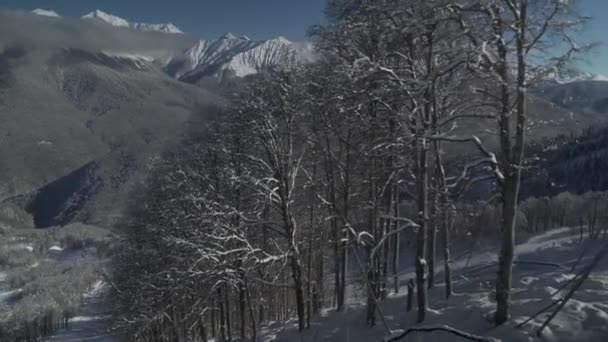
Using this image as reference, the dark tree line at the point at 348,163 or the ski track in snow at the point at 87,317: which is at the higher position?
the dark tree line at the point at 348,163

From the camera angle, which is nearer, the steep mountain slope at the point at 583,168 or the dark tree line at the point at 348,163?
the dark tree line at the point at 348,163

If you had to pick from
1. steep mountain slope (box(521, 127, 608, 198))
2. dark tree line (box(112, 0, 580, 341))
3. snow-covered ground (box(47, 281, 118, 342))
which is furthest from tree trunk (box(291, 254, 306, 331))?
steep mountain slope (box(521, 127, 608, 198))

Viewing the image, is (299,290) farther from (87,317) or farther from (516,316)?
(87,317)

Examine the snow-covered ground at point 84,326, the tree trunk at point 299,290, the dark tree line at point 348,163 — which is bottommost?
the snow-covered ground at point 84,326

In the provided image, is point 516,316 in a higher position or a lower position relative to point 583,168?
lower

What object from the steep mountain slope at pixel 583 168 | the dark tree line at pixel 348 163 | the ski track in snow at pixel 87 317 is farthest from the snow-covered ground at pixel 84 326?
the steep mountain slope at pixel 583 168

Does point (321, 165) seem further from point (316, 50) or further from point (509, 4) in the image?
point (509, 4)

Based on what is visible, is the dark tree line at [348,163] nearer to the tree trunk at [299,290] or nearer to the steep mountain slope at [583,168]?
the tree trunk at [299,290]

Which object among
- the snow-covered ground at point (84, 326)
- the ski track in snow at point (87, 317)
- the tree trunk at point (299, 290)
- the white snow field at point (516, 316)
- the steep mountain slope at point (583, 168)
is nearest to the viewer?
the white snow field at point (516, 316)

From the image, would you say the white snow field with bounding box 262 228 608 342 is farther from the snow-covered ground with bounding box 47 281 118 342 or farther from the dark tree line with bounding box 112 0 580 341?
the snow-covered ground with bounding box 47 281 118 342

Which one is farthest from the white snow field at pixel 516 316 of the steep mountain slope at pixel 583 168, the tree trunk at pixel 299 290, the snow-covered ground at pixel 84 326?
the steep mountain slope at pixel 583 168

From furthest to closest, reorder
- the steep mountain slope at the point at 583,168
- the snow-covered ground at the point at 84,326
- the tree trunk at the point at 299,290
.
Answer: the steep mountain slope at the point at 583,168 → the snow-covered ground at the point at 84,326 → the tree trunk at the point at 299,290

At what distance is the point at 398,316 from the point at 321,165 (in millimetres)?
5894

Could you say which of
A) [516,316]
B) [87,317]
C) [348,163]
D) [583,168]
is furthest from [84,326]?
[583,168]
